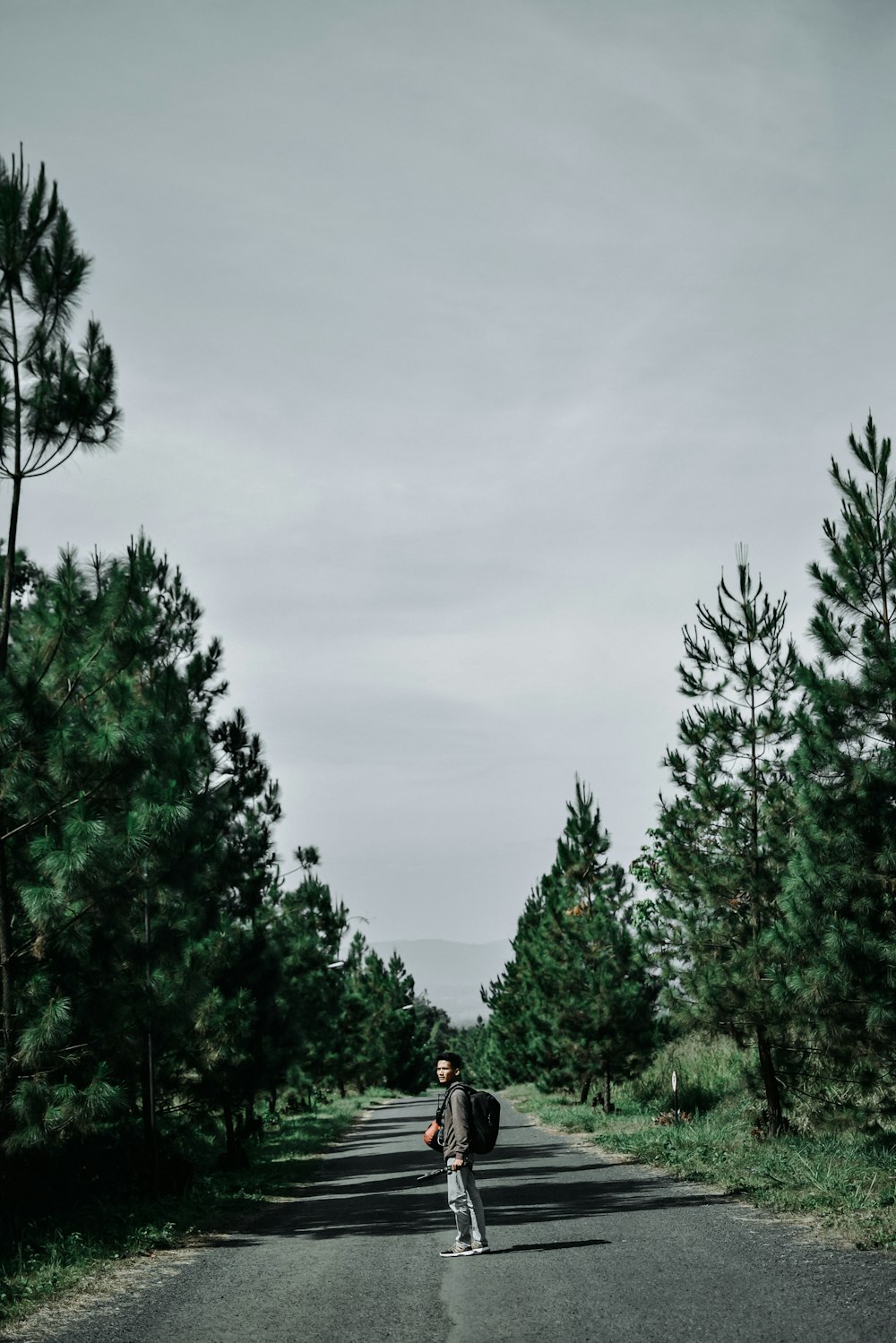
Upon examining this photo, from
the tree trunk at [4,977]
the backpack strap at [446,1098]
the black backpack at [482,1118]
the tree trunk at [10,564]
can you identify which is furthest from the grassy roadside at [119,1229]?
the tree trunk at [10,564]

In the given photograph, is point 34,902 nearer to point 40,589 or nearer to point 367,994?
point 40,589

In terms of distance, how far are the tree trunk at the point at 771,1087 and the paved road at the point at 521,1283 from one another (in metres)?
3.77

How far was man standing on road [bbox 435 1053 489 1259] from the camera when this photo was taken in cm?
994

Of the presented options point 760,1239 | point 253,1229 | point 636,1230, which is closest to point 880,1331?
point 760,1239

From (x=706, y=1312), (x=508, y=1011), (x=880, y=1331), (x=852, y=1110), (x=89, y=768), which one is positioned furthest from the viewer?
(x=508, y=1011)

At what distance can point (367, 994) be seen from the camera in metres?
61.0

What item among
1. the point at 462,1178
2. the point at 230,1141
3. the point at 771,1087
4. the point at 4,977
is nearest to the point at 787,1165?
the point at 771,1087

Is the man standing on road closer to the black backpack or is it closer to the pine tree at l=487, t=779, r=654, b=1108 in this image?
the black backpack

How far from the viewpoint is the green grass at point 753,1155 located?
1056 centimetres

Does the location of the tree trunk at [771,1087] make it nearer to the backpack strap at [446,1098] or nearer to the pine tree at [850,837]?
the pine tree at [850,837]

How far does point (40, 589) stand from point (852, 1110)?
35.4 ft

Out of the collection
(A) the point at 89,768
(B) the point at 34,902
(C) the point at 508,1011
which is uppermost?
(A) the point at 89,768

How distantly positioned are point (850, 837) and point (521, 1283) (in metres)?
6.34

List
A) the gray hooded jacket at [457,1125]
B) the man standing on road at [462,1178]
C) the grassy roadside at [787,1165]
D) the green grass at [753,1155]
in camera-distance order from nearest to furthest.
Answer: the man standing on road at [462,1178]
the gray hooded jacket at [457,1125]
the grassy roadside at [787,1165]
the green grass at [753,1155]
